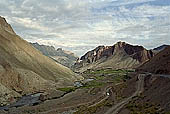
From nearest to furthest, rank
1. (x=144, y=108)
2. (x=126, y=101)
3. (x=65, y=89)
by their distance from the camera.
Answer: (x=144, y=108) → (x=126, y=101) → (x=65, y=89)

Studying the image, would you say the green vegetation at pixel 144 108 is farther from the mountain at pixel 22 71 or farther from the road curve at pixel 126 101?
the mountain at pixel 22 71

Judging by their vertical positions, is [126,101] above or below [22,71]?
below

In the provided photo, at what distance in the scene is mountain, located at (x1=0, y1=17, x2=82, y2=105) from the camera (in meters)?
110

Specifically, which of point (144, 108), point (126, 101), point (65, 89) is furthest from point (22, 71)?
point (144, 108)

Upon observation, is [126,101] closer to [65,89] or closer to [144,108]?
[144,108]

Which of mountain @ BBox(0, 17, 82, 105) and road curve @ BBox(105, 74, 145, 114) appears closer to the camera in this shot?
road curve @ BBox(105, 74, 145, 114)

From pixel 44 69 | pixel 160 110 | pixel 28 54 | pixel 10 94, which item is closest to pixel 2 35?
pixel 28 54

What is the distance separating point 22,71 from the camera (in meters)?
126

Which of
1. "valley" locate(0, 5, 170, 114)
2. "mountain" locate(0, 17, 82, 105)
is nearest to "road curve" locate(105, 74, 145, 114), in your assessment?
"valley" locate(0, 5, 170, 114)

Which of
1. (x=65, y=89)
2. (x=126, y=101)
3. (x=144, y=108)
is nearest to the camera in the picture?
(x=144, y=108)

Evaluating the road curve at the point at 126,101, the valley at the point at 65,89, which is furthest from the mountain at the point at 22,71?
Result: the road curve at the point at 126,101

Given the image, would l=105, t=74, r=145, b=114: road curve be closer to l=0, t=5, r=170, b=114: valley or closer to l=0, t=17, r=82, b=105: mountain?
l=0, t=5, r=170, b=114: valley

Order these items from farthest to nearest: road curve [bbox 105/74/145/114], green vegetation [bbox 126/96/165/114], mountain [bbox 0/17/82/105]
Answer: mountain [bbox 0/17/82/105], road curve [bbox 105/74/145/114], green vegetation [bbox 126/96/165/114]

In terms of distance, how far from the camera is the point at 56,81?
15038 centimetres
